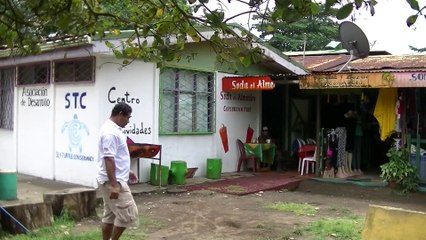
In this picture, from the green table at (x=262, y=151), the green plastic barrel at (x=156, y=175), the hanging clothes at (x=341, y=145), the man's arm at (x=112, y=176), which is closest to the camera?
the man's arm at (x=112, y=176)

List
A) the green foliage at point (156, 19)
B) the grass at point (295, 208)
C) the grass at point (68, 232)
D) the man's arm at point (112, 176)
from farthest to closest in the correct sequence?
1. the grass at point (295, 208)
2. the grass at point (68, 232)
3. the man's arm at point (112, 176)
4. the green foliage at point (156, 19)

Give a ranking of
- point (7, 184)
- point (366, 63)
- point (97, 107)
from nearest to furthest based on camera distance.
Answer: point (7, 184) < point (97, 107) < point (366, 63)

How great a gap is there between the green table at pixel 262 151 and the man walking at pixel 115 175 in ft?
22.6

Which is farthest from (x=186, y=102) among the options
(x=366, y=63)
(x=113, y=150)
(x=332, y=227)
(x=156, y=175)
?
(x=113, y=150)

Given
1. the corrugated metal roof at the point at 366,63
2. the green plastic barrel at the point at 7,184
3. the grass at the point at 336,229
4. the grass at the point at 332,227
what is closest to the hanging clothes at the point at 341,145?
the corrugated metal roof at the point at 366,63

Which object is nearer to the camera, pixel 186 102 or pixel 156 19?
pixel 156 19

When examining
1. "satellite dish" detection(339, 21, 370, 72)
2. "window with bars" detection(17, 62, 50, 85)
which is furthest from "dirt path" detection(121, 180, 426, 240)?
"window with bars" detection(17, 62, 50, 85)

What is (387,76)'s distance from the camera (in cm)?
948

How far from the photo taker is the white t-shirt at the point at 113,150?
5223 mm

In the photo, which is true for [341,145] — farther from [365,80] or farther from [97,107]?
[97,107]

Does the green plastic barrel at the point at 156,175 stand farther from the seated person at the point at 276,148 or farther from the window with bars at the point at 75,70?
the seated person at the point at 276,148

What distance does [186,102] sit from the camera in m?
11.0

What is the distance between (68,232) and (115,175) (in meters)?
1.64

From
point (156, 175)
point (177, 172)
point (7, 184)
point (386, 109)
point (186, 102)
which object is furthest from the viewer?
point (186, 102)
